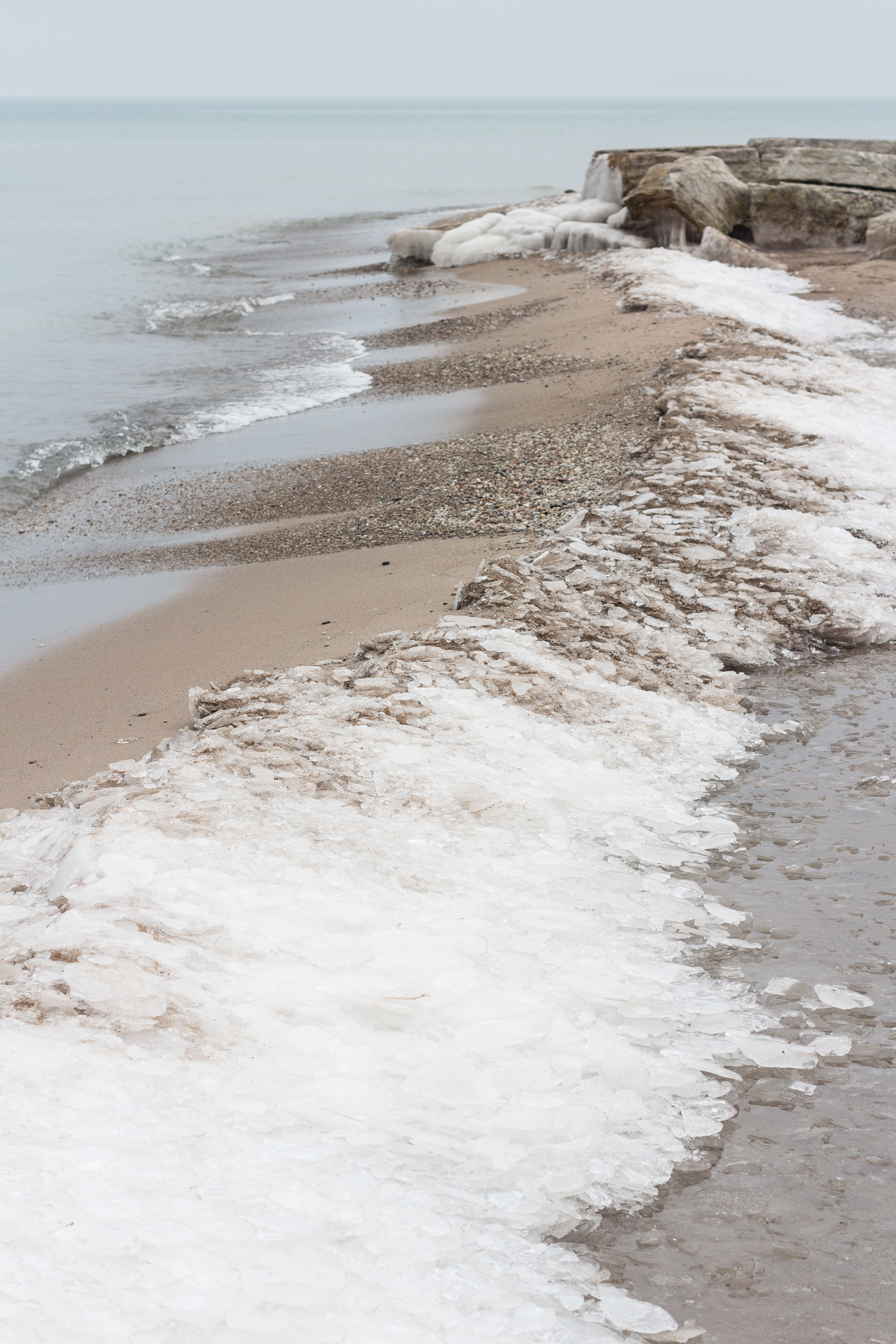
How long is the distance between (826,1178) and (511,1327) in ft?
2.87

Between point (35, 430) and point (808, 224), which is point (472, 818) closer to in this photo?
point (35, 430)

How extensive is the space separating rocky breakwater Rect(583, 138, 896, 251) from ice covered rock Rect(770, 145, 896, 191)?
17mm

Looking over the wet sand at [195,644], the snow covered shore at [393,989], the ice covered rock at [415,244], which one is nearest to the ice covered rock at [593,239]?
the ice covered rock at [415,244]

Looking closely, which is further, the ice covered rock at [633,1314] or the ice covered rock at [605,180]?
the ice covered rock at [605,180]

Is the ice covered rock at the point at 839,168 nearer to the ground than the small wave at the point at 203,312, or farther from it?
farther from it

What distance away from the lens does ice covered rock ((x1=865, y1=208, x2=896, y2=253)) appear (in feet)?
65.3

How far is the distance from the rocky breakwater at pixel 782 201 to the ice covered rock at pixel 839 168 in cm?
2

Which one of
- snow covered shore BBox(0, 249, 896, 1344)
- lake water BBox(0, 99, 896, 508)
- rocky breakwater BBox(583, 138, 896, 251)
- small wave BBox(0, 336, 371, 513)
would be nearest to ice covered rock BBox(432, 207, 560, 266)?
lake water BBox(0, 99, 896, 508)

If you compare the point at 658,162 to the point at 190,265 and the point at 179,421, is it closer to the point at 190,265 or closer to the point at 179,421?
the point at 190,265

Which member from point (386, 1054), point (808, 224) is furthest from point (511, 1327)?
point (808, 224)

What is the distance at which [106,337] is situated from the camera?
1825cm

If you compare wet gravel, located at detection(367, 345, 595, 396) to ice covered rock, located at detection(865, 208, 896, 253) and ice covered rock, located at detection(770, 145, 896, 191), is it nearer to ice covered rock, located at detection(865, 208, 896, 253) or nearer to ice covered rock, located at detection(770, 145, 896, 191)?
ice covered rock, located at detection(865, 208, 896, 253)

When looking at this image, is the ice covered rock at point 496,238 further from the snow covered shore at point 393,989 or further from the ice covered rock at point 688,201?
the snow covered shore at point 393,989

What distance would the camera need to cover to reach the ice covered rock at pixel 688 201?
21078 millimetres
